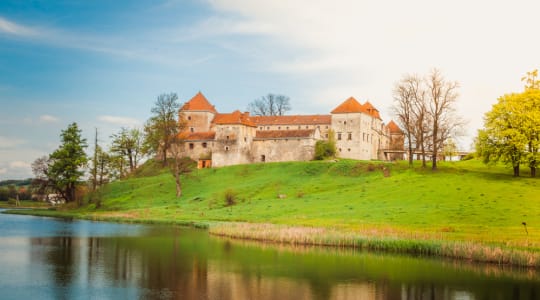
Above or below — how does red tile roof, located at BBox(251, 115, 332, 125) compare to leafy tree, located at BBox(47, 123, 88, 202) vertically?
above

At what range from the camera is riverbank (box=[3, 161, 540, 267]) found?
99.3ft

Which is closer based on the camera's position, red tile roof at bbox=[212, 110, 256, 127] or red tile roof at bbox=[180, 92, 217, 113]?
red tile roof at bbox=[212, 110, 256, 127]

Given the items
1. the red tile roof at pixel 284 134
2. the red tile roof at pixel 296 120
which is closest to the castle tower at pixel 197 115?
the red tile roof at pixel 296 120

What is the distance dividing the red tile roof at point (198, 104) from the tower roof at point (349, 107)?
67.2 feet

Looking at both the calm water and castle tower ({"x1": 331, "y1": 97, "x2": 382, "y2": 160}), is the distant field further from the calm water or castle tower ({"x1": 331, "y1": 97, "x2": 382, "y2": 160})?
castle tower ({"x1": 331, "y1": 97, "x2": 382, "y2": 160})

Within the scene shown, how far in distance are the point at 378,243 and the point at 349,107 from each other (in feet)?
168

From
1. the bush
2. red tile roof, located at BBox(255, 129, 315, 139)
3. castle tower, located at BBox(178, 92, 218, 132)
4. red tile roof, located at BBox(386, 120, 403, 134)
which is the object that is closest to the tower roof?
red tile roof, located at BBox(255, 129, 315, 139)

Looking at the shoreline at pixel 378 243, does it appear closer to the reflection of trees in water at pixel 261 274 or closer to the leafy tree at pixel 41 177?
the reflection of trees in water at pixel 261 274

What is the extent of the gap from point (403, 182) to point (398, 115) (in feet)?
35.8

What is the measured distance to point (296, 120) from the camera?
282 ft

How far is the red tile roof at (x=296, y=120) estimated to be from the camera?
84.0 metres

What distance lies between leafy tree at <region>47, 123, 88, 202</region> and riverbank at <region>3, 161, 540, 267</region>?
3.82 meters

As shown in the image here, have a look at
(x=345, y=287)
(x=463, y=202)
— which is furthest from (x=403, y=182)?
(x=345, y=287)

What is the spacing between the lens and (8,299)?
1852cm
